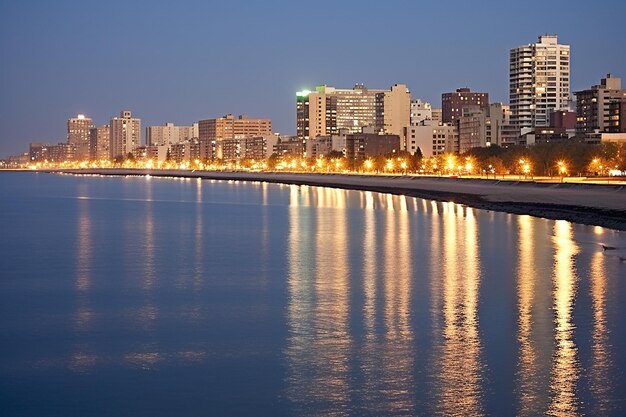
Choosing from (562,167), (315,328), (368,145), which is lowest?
(315,328)

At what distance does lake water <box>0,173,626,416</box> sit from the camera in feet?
32.1

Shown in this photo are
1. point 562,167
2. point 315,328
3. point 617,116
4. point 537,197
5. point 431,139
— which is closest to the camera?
point 315,328

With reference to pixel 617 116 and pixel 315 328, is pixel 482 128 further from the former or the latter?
pixel 315 328

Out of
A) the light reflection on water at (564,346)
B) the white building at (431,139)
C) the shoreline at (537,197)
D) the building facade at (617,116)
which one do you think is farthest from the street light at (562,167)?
the white building at (431,139)

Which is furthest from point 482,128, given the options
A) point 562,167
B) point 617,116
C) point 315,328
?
point 315,328

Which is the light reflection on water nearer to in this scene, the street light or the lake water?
the lake water

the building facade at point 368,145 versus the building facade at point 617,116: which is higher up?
the building facade at point 617,116

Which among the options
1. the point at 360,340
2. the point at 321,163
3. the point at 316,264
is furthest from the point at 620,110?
the point at 360,340

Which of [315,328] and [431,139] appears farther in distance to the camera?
[431,139]

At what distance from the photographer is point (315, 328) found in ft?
44.8

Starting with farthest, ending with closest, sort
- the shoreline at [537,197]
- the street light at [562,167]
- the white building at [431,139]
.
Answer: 1. the white building at [431,139]
2. the street light at [562,167]
3. the shoreline at [537,197]

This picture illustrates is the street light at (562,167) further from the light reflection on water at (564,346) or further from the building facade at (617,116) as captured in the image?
the light reflection on water at (564,346)

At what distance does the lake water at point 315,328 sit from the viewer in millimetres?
9773

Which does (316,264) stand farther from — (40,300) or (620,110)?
(620,110)
